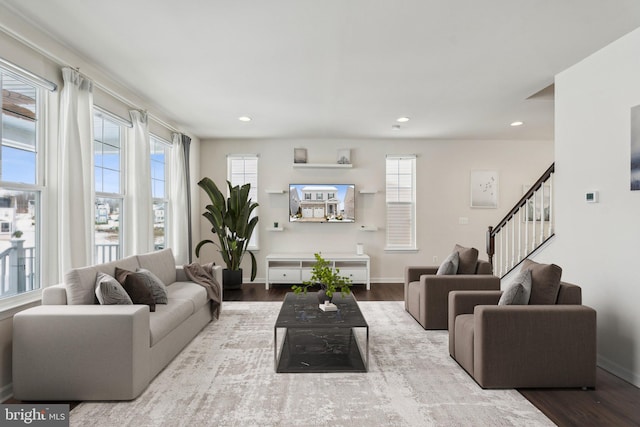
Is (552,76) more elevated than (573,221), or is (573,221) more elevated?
(552,76)

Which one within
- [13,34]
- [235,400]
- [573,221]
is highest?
[13,34]

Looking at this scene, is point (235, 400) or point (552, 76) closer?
point (235, 400)

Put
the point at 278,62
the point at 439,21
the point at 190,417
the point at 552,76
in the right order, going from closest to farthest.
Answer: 1. the point at 190,417
2. the point at 439,21
3. the point at 278,62
4. the point at 552,76

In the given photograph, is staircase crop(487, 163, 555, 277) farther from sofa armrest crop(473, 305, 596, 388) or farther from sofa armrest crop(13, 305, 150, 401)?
sofa armrest crop(13, 305, 150, 401)

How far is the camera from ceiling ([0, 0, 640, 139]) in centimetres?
248

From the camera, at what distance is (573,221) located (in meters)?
3.41

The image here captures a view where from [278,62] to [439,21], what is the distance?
1416mm

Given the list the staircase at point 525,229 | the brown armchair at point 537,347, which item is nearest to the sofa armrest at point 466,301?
the brown armchair at point 537,347

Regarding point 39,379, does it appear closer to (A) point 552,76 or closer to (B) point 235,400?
(B) point 235,400

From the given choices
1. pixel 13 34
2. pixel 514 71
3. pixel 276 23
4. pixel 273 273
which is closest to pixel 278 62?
pixel 276 23

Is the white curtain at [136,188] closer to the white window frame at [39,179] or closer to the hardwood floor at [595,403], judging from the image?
the white window frame at [39,179]

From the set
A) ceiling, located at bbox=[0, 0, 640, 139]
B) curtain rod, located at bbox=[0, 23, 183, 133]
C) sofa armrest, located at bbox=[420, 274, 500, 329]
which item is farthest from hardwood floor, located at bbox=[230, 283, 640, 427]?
curtain rod, located at bbox=[0, 23, 183, 133]

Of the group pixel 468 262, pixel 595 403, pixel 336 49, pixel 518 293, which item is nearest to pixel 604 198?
pixel 518 293

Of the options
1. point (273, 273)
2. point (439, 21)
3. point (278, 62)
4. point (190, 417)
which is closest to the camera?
point (190, 417)
